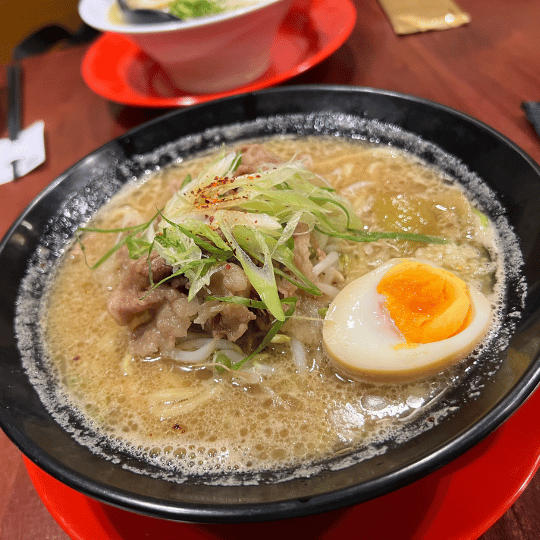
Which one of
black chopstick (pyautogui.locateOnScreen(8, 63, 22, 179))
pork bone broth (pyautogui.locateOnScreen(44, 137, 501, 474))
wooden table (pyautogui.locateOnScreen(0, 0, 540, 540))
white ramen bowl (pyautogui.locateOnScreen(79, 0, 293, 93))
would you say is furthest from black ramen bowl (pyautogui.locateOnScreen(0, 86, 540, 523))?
black chopstick (pyautogui.locateOnScreen(8, 63, 22, 179))

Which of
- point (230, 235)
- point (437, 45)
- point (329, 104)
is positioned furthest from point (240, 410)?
point (437, 45)

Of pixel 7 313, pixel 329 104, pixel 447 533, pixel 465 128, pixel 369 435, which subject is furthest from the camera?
pixel 329 104

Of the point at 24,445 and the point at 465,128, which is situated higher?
the point at 465,128

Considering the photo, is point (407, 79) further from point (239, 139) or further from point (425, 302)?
point (425, 302)

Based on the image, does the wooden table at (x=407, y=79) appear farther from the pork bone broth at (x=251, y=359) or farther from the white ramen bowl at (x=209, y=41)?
the pork bone broth at (x=251, y=359)

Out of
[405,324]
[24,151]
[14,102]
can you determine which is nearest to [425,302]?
[405,324]

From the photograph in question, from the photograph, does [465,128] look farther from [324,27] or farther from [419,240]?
[324,27]

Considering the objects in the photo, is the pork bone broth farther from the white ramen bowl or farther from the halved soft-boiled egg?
the white ramen bowl
